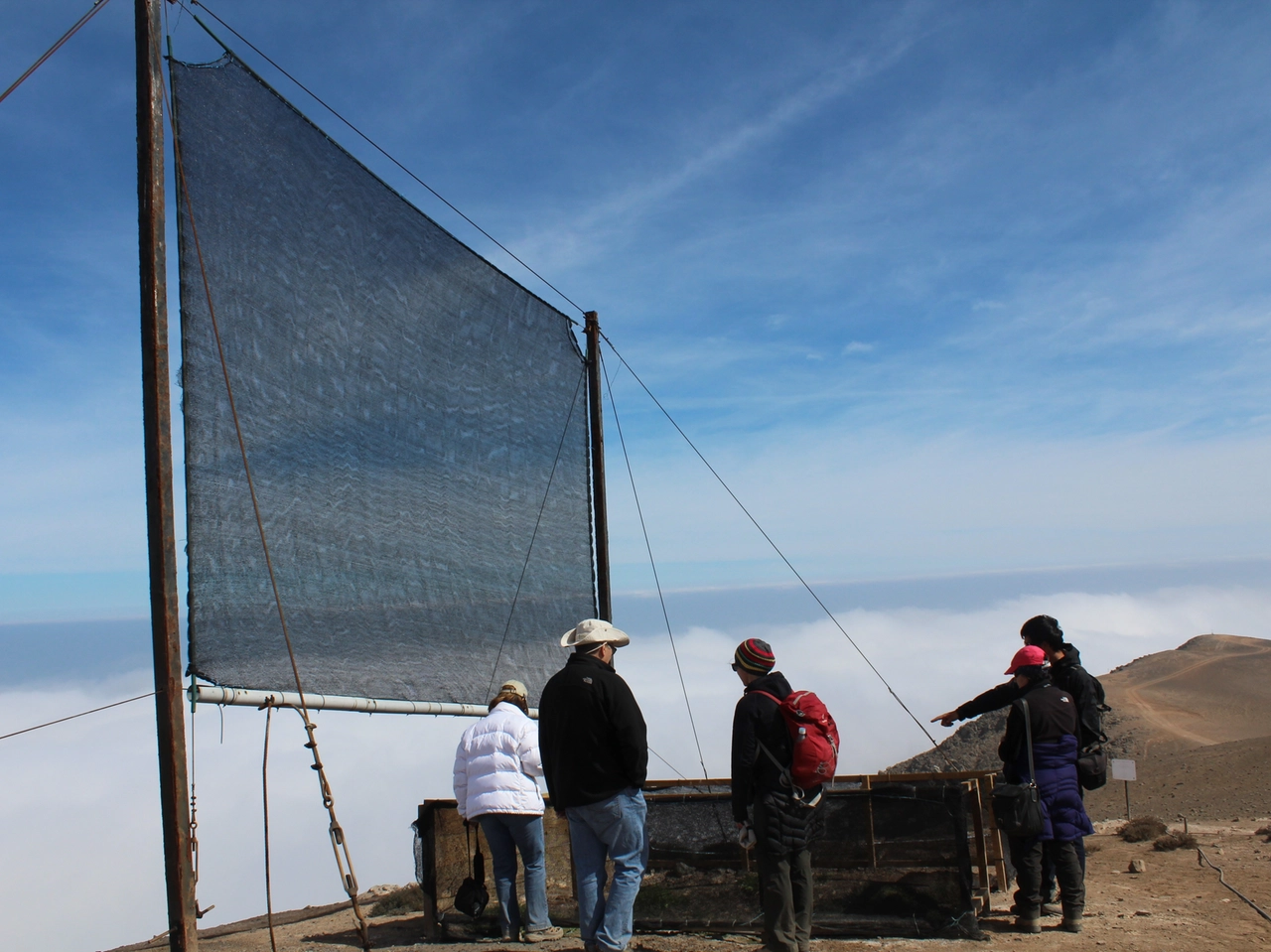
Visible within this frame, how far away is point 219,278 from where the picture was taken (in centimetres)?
593

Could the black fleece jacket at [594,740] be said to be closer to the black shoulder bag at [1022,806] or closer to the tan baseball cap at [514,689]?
the tan baseball cap at [514,689]

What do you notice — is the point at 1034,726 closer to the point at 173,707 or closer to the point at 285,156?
the point at 173,707

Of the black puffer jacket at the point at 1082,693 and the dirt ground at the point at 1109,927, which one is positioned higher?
the black puffer jacket at the point at 1082,693

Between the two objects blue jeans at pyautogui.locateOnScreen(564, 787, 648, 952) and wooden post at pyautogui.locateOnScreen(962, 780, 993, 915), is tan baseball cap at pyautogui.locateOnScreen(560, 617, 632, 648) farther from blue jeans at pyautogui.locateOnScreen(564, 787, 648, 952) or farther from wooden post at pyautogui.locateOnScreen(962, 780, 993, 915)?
wooden post at pyautogui.locateOnScreen(962, 780, 993, 915)

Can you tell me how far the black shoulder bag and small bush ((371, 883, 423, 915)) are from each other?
4.21 metres

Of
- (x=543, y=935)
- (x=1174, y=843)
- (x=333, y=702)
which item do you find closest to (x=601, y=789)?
(x=543, y=935)

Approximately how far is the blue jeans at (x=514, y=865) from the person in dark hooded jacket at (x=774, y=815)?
149 centimetres

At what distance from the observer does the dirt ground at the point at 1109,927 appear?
207 inches

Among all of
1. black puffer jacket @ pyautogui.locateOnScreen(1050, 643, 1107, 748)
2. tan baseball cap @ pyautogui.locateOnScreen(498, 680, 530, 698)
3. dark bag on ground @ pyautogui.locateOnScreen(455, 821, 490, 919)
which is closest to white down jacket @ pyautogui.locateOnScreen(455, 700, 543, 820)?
tan baseball cap @ pyautogui.locateOnScreen(498, 680, 530, 698)

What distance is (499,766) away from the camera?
226 inches

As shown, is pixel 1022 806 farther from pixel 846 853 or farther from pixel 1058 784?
pixel 846 853

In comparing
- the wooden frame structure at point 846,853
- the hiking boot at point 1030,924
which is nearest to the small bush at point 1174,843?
the wooden frame structure at point 846,853

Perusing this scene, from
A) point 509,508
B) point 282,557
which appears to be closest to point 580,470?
point 509,508

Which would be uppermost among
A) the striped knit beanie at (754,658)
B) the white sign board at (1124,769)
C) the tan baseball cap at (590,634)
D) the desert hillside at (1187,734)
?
the tan baseball cap at (590,634)
